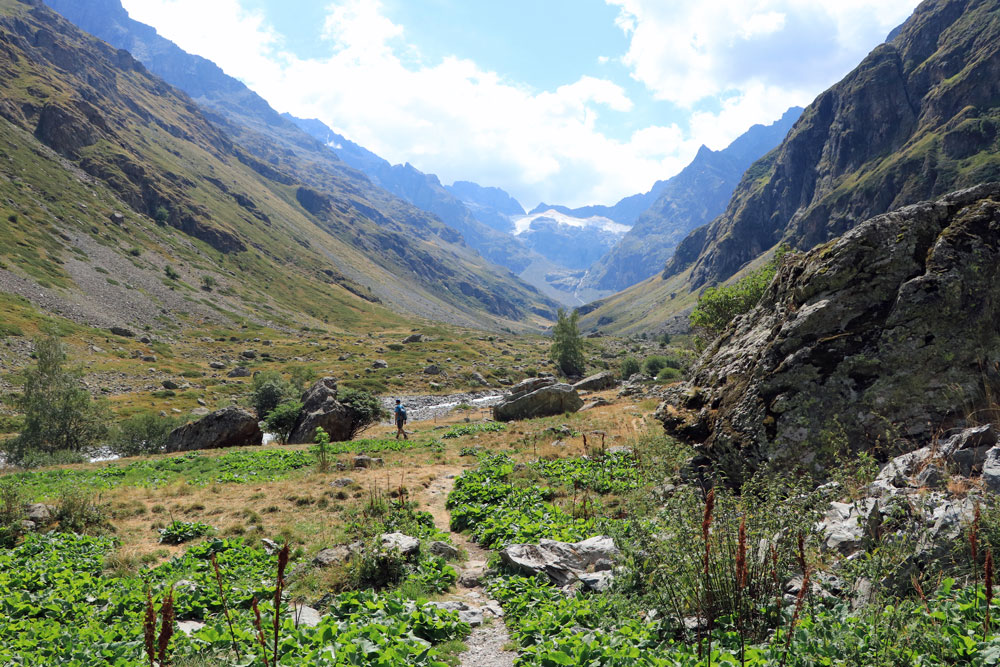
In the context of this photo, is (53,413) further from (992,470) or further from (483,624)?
(992,470)

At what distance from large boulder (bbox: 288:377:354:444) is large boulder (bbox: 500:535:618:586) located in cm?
3025

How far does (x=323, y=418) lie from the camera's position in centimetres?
3878

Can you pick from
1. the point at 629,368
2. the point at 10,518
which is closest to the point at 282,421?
the point at 10,518

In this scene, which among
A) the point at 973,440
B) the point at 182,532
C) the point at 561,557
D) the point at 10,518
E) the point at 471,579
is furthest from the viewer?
the point at 182,532

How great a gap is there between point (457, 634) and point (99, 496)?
17127 millimetres

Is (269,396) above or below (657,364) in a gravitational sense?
below

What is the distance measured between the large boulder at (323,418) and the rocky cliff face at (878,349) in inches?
1252

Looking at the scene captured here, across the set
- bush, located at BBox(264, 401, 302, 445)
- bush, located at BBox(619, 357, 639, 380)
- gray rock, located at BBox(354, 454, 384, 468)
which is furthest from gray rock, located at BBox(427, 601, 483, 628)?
bush, located at BBox(619, 357, 639, 380)

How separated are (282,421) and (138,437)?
1236 cm

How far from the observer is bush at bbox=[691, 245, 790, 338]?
45.5m

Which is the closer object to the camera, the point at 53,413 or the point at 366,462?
the point at 366,462

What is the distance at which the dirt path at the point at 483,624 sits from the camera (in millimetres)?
7883

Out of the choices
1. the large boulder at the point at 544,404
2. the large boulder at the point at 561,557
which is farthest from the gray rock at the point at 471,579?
the large boulder at the point at 544,404

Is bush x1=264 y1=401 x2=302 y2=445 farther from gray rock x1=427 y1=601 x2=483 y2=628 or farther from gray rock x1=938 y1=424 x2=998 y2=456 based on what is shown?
gray rock x1=938 y1=424 x2=998 y2=456
